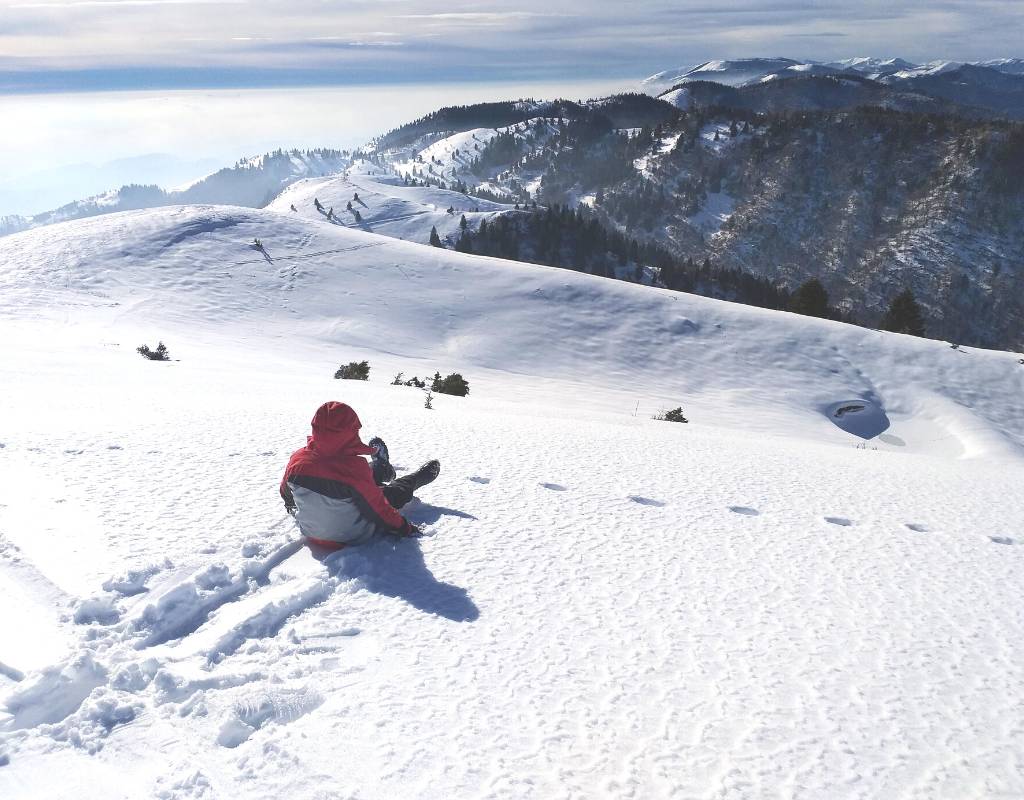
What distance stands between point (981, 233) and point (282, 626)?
219107mm

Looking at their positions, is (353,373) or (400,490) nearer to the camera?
(400,490)

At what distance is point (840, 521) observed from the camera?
795 centimetres

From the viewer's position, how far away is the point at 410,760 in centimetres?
355

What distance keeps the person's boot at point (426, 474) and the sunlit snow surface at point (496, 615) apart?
0.88 ft

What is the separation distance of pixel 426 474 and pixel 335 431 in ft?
5.87

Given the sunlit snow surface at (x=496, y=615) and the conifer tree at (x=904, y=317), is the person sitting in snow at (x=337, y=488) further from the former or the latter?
the conifer tree at (x=904, y=317)

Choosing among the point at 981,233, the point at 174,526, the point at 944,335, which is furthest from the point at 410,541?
the point at 981,233

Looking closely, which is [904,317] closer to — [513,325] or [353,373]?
[513,325]

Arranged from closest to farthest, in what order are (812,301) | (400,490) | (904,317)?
(400,490), (904,317), (812,301)

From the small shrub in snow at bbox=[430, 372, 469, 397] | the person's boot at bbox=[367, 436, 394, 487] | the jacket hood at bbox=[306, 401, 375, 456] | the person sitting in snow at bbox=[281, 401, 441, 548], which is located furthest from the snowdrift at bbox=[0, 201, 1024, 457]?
the jacket hood at bbox=[306, 401, 375, 456]

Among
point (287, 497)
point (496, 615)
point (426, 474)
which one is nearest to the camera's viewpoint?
point (496, 615)

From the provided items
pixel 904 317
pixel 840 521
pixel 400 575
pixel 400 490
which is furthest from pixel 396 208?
pixel 400 575

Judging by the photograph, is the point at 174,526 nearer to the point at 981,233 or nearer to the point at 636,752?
the point at 636,752

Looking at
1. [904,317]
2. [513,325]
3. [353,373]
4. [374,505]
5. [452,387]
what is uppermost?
[374,505]
